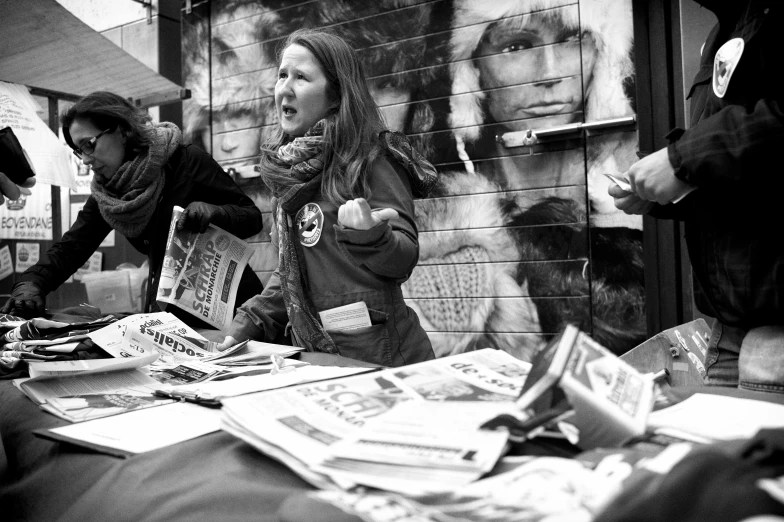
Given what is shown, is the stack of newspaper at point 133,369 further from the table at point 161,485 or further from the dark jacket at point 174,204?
the dark jacket at point 174,204

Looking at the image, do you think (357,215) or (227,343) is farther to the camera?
(227,343)

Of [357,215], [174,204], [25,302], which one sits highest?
[174,204]

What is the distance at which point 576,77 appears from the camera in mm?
3211

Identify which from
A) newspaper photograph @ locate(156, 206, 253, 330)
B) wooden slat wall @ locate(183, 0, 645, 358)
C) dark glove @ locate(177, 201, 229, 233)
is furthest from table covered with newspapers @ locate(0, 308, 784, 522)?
wooden slat wall @ locate(183, 0, 645, 358)

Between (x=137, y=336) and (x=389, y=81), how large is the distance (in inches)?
101

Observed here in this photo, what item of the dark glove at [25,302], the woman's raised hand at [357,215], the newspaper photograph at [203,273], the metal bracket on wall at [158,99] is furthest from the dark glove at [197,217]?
the metal bracket on wall at [158,99]

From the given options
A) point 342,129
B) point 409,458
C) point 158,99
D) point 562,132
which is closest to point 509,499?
point 409,458

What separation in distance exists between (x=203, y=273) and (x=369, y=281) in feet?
2.20

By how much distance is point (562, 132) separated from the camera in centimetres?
321

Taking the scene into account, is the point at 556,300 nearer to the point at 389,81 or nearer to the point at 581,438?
the point at 389,81

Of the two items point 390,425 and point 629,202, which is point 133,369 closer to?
point 390,425

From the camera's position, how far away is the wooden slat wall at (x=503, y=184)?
3150 millimetres

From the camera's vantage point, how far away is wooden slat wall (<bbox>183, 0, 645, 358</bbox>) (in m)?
3.15

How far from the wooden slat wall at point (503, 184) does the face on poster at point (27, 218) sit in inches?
86.9
